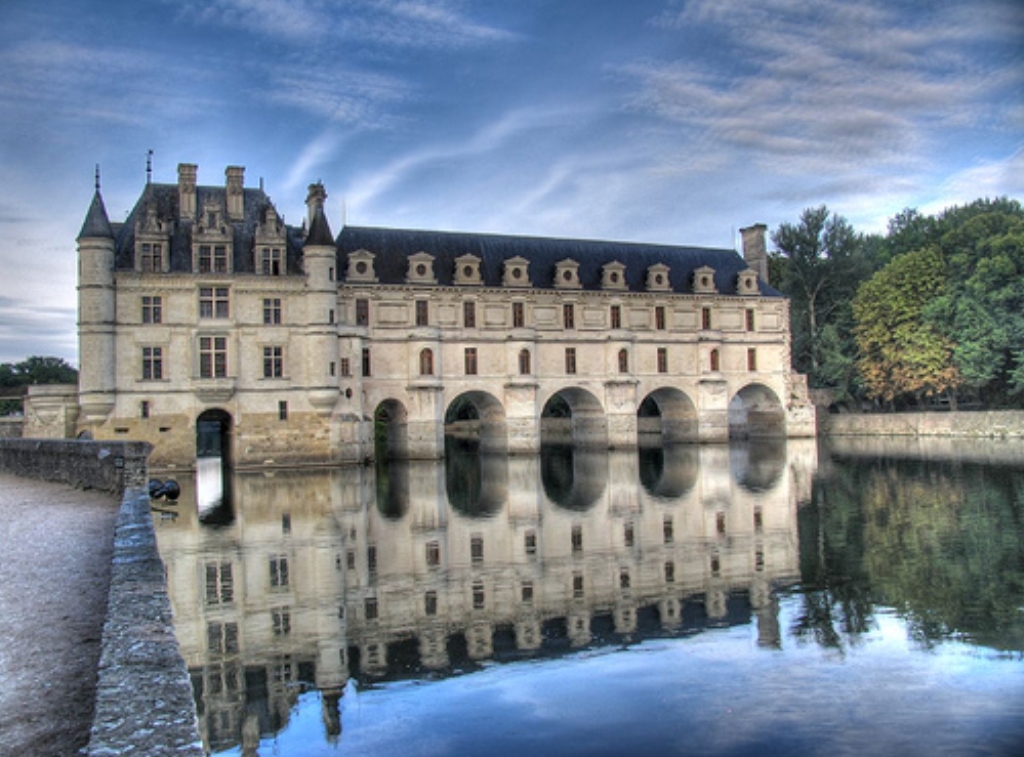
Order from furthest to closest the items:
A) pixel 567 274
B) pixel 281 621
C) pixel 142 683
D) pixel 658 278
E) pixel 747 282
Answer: pixel 747 282
pixel 658 278
pixel 567 274
pixel 281 621
pixel 142 683

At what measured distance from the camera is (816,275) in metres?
62.4

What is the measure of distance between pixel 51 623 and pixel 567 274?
39842 mm

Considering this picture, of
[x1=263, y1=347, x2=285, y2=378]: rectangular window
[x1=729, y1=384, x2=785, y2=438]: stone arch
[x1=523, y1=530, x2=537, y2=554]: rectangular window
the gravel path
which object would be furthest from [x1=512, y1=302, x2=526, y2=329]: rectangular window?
the gravel path

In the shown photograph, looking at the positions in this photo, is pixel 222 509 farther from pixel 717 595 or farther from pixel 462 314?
pixel 462 314

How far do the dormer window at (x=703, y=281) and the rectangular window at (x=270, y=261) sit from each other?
946 inches

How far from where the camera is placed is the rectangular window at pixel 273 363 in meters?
37.6

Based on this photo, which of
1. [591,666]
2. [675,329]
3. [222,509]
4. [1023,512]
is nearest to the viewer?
[591,666]

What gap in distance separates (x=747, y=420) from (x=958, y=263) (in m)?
15.2

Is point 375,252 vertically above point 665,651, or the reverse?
point 375,252

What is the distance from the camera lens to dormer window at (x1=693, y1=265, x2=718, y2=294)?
49938mm

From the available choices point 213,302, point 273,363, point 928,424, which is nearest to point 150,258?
point 213,302

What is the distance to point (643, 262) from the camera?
166ft

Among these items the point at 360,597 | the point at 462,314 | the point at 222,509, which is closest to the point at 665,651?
the point at 360,597

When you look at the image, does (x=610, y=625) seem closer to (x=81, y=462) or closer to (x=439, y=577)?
(x=439, y=577)
